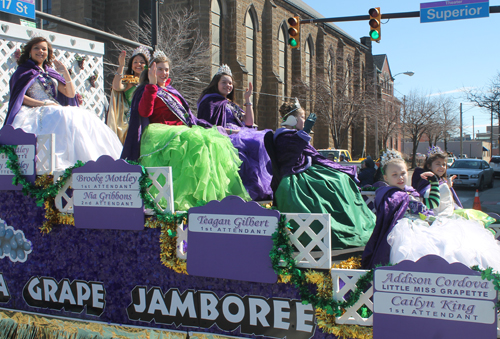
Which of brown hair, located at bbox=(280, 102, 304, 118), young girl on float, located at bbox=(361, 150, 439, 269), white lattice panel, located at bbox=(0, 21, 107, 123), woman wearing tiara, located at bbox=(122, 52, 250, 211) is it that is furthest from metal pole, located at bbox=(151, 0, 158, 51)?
young girl on float, located at bbox=(361, 150, 439, 269)

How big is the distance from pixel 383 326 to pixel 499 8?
32.0 ft

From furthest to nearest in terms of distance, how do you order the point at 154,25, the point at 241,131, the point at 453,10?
the point at 453,10
the point at 154,25
the point at 241,131

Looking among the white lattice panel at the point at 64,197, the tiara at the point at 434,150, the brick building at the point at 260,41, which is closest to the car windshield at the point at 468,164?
the brick building at the point at 260,41

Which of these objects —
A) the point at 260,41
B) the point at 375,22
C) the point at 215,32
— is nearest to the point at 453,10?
the point at 375,22

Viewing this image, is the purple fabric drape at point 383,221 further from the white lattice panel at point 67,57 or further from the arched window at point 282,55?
the arched window at point 282,55

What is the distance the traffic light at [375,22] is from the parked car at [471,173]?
10.4 metres

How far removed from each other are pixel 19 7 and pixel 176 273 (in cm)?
630

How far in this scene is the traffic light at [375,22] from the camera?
447 inches

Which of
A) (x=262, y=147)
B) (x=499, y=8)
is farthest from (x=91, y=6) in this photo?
(x=262, y=147)

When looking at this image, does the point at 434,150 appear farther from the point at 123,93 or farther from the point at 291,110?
the point at 123,93

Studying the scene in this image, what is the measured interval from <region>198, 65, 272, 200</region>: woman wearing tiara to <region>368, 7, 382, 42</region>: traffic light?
7016 millimetres

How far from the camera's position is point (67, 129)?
15.1 ft

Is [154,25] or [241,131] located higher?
[154,25]

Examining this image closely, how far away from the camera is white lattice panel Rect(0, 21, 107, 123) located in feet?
20.3
